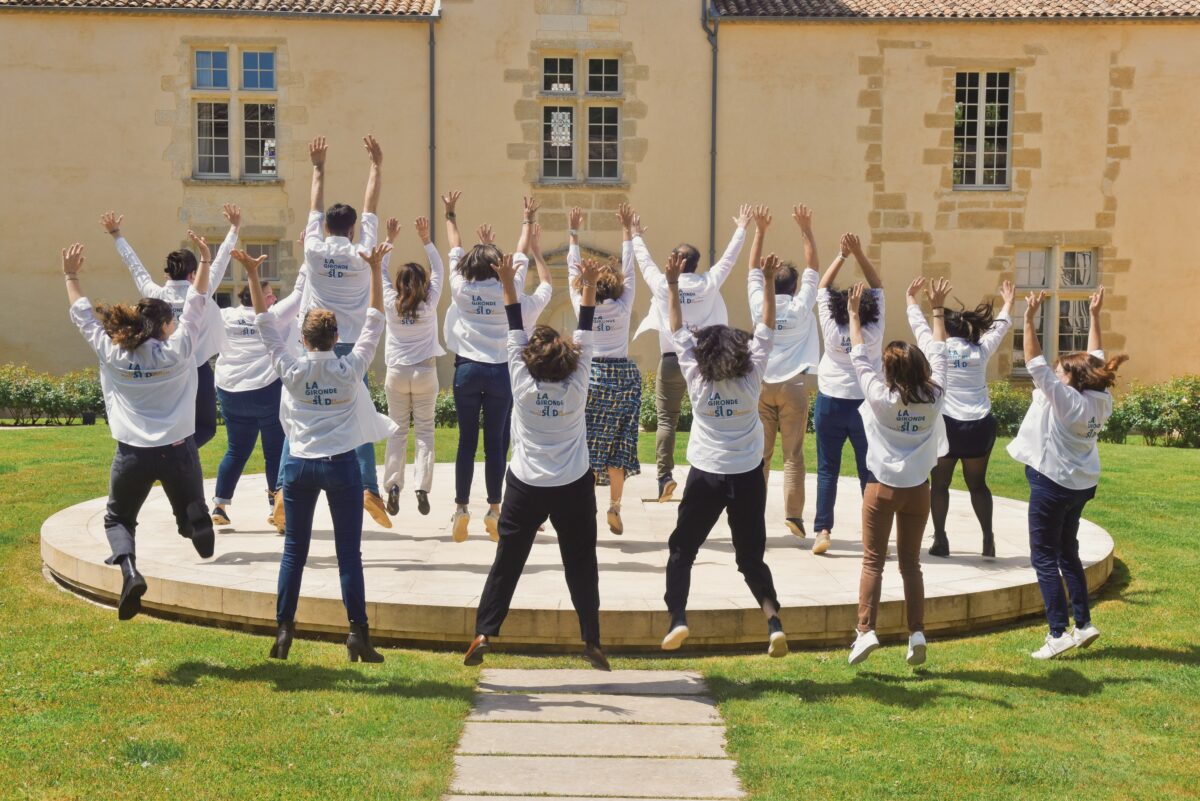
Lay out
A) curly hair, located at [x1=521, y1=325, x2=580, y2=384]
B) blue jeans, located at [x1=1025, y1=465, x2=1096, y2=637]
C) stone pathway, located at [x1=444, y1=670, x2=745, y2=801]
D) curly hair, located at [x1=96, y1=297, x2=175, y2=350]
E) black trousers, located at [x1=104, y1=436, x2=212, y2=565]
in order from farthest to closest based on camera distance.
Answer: blue jeans, located at [x1=1025, y1=465, x2=1096, y2=637], black trousers, located at [x1=104, y1=436, x2=212, y2=565], curly hair, located at [x1=96, y1=297, x2=175, y2=350], curly hair, located at [x1=521, y1=325, x2=580, y2=384], stone pathway, located at [x1=444, y1=670, x2=745, y2=801]

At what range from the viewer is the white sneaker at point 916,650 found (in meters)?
6.63

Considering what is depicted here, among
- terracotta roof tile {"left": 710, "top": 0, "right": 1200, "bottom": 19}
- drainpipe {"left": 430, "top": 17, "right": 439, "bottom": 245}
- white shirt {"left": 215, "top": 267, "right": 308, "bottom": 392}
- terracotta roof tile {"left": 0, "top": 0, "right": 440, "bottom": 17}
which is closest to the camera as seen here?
white shirt {"left": 215, "top": 267, "right": 308, "bottom": 392}

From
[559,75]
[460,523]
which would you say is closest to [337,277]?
[460,523]

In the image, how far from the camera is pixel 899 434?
670cm

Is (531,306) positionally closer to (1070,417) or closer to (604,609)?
(604,609)

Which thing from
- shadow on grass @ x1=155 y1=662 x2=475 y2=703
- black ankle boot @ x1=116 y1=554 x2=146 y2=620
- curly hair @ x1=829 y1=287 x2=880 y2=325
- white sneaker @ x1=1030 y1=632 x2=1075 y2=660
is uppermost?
curly hair @ x1=829 y1=287 x2=880 y2=325

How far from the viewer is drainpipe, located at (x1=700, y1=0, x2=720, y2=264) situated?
22.8 m

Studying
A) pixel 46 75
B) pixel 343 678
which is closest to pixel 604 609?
pixel 343 678

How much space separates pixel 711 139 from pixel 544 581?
16.1m

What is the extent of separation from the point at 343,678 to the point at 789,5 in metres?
19.0

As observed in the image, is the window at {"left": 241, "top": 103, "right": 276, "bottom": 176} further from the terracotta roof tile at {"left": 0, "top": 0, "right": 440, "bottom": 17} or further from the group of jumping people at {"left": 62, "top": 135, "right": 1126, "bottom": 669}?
the group of jumping people at {"left": 62, "top": 135, "right": 1126, "bottom": 669}

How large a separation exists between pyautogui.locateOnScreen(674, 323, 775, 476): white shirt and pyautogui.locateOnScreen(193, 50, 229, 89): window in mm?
18586

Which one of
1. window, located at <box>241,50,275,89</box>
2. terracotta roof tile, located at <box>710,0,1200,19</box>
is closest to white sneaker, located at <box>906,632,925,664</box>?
terracotta roof tile, located at <box>710,0,1200,19</box>

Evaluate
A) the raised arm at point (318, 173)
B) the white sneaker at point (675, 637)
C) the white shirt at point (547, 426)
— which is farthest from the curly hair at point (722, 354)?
the raised arm at point (318, 173)
